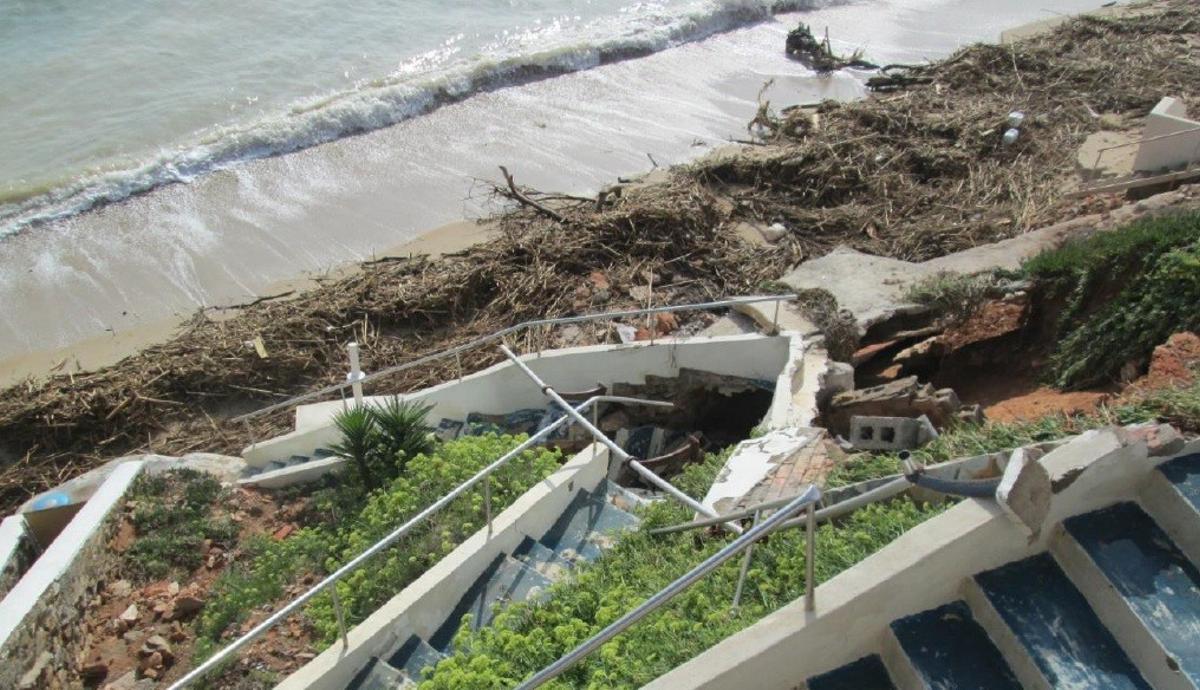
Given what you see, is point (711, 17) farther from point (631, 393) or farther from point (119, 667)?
point (119, 667)

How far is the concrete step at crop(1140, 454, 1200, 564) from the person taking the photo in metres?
4.47

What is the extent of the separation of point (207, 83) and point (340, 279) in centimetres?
906

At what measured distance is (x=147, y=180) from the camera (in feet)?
52.2

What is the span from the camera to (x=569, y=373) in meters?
9.81

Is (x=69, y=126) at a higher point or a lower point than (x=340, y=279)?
higher

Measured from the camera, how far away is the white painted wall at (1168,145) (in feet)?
42.4

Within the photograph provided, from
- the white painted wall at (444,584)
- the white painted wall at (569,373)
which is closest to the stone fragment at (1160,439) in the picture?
the white painted wall at (444,584)

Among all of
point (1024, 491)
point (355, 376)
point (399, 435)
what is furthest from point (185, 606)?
point (1024, 491)

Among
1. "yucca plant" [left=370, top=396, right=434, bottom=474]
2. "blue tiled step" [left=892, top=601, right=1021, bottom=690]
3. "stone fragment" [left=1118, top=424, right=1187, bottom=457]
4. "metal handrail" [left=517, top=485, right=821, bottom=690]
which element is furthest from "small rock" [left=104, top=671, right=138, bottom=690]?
"stone fragment" [left=1118, top=424, right=1187, bottom=457]

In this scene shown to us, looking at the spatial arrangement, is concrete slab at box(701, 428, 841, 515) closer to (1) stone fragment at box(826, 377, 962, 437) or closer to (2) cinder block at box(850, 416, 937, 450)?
(2) cinder block at box(850, 416, 937, 450)

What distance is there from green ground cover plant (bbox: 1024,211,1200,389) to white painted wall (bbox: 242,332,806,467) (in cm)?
284

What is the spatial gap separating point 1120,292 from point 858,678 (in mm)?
6991

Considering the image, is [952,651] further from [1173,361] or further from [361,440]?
[361,440]

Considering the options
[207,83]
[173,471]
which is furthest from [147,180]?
[173,471]
